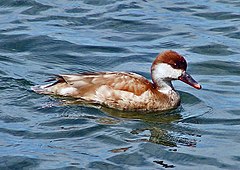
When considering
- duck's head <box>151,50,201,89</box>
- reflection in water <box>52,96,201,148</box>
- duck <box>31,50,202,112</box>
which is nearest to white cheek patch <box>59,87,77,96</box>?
duck <box>31,50,202,112</box>

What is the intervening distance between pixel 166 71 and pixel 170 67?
0.29ft

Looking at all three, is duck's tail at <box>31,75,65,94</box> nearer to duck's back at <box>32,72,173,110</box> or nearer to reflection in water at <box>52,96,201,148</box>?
duck's back at <box>32,72,173,110</box>

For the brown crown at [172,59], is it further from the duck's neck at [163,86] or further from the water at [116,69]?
the water at [116,69]

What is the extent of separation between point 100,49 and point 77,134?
5060 millimetres

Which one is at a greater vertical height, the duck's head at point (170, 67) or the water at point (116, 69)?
the duck's head at point (170, 67)

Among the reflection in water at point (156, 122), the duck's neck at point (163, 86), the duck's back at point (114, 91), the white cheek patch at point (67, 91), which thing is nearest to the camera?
the reflection in water at point (156, 122)

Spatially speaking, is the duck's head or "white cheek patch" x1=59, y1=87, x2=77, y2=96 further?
"white cheek patch" x1=59, y1=87, x2=77, y2=96

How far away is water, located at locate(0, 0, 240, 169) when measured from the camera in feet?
34.2

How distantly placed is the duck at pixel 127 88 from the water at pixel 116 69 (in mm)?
188

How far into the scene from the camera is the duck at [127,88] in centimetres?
1256

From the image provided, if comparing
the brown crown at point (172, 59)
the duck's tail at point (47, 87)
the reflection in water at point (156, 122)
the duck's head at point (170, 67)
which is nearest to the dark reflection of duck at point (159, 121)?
the reflection in water at point (156, 122)

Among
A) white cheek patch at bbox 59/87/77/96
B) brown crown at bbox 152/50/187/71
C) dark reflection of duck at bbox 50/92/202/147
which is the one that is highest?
brown crown at bbox 152/50/187/71

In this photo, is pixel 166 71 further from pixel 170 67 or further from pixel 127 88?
pixel 127 88

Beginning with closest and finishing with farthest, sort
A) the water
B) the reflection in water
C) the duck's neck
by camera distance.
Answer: the water, the reflection in water, the duck's neck
